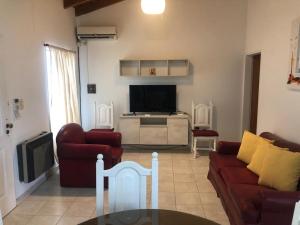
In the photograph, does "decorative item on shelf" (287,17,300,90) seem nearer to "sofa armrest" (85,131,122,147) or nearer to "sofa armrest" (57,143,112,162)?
"sofa armrest" (57,143,112,162)

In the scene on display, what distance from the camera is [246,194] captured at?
2479 millimetres

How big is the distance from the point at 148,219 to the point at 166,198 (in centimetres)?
206

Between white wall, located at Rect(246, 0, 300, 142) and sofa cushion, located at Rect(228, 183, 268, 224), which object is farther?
white wall, located at Rect(246, 0, 300, 142)

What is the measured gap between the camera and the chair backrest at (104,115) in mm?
5855

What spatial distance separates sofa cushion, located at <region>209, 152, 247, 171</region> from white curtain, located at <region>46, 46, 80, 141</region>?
258 cm

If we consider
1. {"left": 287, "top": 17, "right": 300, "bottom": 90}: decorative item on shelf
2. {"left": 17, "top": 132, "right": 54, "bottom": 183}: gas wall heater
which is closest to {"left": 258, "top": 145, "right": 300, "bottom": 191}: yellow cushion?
{"left": 287, "top": 17, "right": 300, "bottom": 90}: decorative item on shelf

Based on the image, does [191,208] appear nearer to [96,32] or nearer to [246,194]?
[246,194]

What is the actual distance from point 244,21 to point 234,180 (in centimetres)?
391

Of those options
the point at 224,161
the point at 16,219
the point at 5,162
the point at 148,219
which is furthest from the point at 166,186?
the point at 148,219

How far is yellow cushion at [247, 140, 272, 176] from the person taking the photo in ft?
9.82

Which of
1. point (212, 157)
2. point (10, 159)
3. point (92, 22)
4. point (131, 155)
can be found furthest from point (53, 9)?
point (212, 157)

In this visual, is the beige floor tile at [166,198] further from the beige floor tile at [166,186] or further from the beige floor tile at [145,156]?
the beige floor tile at [145,156]

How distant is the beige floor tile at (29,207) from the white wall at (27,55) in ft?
0.57

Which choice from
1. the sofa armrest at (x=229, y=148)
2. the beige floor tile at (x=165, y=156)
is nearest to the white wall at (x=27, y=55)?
the beige floor tile at (x=165, y=156)
